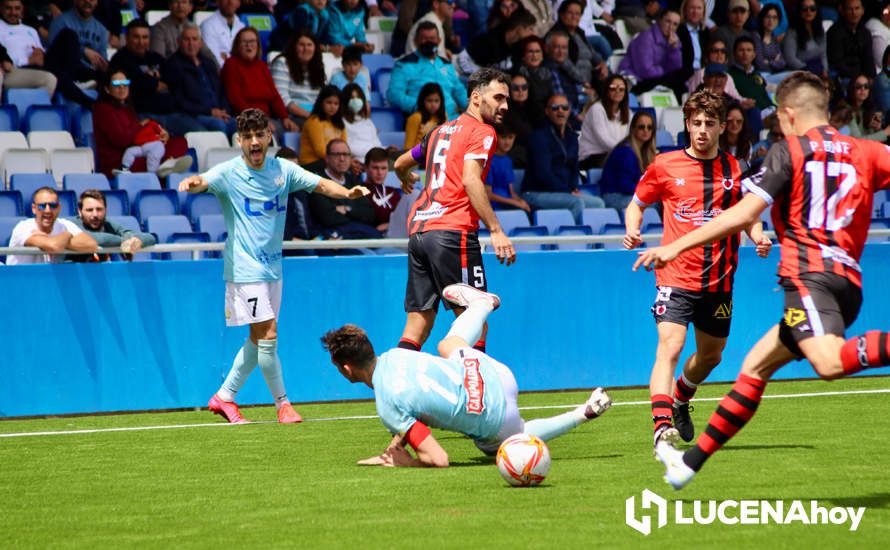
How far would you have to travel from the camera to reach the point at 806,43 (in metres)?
21.4

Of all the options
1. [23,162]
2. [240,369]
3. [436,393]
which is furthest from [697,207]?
[23,162]

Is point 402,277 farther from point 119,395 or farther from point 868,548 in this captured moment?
point 868,548

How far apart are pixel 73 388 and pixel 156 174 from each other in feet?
12.9

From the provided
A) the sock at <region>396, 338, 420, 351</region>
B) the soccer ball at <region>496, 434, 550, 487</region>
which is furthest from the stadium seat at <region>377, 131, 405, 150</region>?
the soccer ball at <region>496, 434, 550, 487</region>

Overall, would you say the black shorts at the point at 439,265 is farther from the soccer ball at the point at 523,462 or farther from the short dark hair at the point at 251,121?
the soccer ball at the point at 523,462

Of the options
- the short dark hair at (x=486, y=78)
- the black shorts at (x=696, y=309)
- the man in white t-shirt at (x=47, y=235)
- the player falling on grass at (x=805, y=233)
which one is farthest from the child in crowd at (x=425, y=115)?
the player falling on grass at (x=805, y=233)

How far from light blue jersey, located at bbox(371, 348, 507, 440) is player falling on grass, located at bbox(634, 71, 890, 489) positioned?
51.7 inches

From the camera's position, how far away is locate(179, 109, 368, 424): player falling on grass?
412 inches

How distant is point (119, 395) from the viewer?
11711mm

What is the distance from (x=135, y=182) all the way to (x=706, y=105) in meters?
7.85

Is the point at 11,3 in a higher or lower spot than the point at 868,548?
higher

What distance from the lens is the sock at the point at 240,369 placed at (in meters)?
10.6

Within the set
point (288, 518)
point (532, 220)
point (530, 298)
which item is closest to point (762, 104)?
point (532, 220)

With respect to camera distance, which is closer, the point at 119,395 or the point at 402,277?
the point at 119,395
